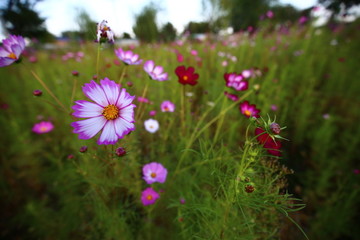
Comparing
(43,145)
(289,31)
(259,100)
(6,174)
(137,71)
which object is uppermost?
(289,31)

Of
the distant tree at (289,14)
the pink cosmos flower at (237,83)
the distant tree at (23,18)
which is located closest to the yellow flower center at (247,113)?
the pink cosmos flower at (237,83)

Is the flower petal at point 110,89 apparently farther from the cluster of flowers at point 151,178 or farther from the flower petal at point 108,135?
the cluster of flowers at point 151,178

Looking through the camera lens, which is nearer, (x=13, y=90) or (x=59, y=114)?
(x=59, y=114)

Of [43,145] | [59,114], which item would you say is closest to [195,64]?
[59,114]

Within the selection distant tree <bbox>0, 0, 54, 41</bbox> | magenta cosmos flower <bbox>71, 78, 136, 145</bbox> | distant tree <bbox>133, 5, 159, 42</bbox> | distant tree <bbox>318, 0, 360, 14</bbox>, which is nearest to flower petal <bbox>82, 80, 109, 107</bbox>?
magenta cosmos flower <bbox>71, 78, 136, 145</bbox>

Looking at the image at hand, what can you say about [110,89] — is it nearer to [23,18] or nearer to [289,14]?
[289,14]

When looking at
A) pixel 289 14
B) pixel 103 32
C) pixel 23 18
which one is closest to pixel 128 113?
pixel 103 32

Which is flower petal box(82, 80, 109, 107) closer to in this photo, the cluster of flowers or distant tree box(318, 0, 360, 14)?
the cluster of flowers

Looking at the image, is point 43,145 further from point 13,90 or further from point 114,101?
point 114,101
